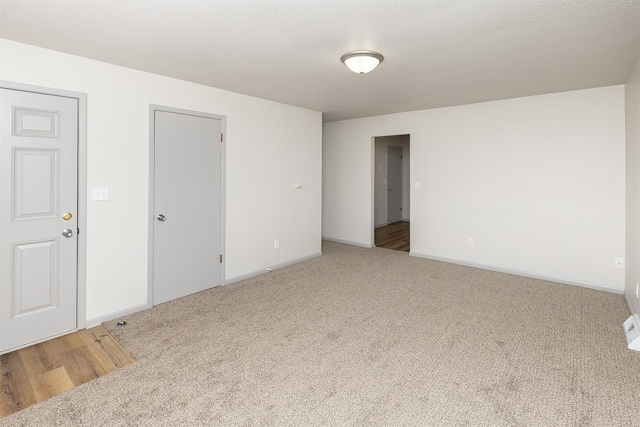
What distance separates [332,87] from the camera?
4.03 meters

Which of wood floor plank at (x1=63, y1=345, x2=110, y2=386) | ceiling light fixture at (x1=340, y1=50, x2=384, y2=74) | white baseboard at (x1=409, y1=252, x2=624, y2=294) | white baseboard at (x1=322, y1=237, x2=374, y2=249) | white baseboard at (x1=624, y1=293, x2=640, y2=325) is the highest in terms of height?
ceiling light fixture at (x1=340, y1=50, x2=384, y2=74)

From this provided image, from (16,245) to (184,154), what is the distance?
5.40 feet

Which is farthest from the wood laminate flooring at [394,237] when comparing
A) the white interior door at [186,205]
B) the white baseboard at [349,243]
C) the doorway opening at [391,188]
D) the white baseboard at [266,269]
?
the white interior door at [186,205]

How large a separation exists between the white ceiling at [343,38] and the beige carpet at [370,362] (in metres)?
2.30

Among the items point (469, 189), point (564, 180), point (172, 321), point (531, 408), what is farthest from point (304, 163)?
point (531, 408)

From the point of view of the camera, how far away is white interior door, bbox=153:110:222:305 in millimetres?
3650

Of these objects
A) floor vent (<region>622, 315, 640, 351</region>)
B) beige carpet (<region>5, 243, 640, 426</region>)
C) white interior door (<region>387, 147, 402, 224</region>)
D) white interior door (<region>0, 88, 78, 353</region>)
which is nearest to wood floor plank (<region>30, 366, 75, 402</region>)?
beige carpet (<region>5, 243, 640, 426</region>)

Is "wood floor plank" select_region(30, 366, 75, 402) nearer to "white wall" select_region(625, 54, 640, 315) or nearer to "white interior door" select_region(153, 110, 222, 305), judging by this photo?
"white interior door" select_region(153, 110, 222, 305)

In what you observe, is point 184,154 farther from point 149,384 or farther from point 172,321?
point 149,384

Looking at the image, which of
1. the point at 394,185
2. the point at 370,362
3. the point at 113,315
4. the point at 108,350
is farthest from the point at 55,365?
the point at 394,185

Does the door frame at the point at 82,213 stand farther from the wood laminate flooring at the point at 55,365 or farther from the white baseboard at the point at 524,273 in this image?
the white baseboard at the point at 524,273

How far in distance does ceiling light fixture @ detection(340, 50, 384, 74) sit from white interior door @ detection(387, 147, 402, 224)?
5936 millimetres

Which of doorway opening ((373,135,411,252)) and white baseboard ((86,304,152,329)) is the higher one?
doorway opening ((373,135,411,252))

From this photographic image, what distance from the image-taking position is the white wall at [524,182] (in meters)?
4.09
